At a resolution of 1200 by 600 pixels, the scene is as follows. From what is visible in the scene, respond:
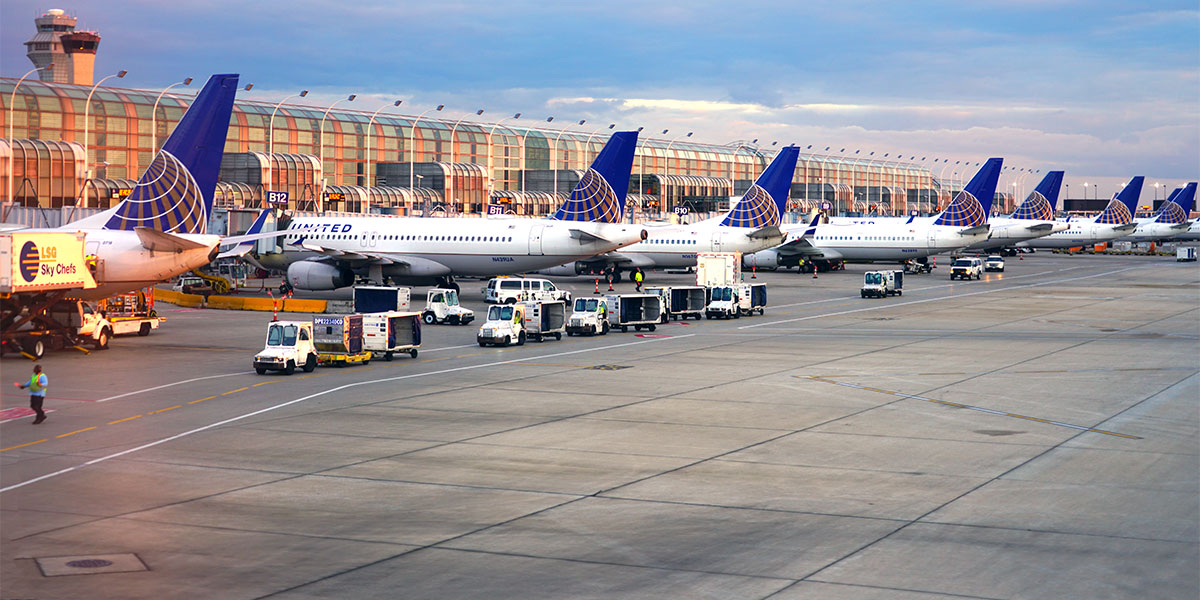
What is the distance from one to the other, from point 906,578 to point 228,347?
112ft

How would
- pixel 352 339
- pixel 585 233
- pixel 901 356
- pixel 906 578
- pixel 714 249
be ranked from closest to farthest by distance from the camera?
pixel 906 578 → pixel 352 339 → pixel 901 356 → pixel 585 233 → pixel 714 249

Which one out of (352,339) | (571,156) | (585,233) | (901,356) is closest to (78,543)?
(352,339)

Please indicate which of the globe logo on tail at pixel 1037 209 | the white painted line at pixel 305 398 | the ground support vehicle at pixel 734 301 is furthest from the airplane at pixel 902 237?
the white painted line at pixel 305 398

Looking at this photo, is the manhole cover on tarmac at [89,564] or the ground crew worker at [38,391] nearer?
the manhole cover on tarmac at [89,564]

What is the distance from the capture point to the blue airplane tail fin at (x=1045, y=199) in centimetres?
15095

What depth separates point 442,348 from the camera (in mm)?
44312

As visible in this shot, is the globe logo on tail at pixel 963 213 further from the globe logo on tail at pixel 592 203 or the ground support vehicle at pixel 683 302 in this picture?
the ground support vehicle at pixel 683 302

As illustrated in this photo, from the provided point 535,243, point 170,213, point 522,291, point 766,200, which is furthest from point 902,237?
point 170,213

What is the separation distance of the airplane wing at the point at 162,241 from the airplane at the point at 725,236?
4705 cm

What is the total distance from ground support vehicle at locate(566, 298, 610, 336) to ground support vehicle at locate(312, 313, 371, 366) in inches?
492

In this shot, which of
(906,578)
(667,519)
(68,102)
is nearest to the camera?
(906,578)

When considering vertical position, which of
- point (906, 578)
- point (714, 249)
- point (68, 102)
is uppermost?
point (68, 102)

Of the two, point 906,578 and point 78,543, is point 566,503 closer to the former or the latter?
point 906,578

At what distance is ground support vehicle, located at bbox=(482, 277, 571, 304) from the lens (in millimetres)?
61362
